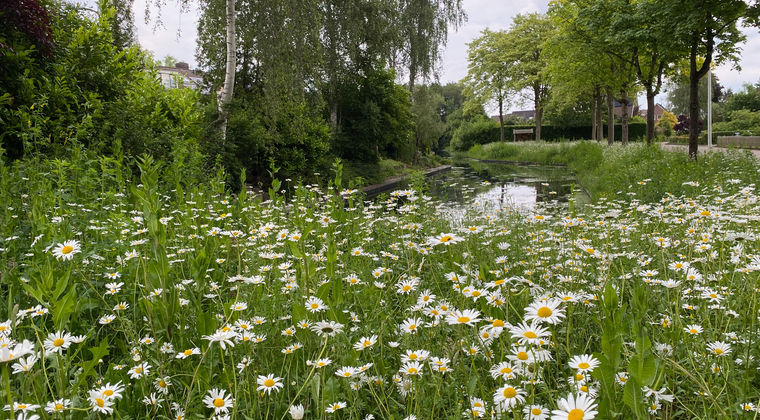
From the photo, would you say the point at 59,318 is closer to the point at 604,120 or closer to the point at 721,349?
the point at 721,349

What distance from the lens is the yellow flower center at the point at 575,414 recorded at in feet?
3.03

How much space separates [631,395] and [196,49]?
18664 mm

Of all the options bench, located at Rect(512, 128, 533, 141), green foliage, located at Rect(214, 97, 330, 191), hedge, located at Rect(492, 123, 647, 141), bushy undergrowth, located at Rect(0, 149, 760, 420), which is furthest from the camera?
bench, located at Rect(512, 128, 533, 141)

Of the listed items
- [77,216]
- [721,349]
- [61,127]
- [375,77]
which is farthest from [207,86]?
[721,349]

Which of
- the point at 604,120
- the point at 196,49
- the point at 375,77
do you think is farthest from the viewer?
the point at 604,120

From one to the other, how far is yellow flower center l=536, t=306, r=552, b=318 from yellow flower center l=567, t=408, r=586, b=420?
0.35 metres

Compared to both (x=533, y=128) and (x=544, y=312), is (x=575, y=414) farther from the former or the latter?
(x=533, y=128)

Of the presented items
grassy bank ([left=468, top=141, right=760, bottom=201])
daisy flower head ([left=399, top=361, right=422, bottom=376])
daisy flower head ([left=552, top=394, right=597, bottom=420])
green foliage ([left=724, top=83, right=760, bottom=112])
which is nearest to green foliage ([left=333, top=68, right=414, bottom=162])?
grassy bank ([left=468, top=141, right=760, bottom=201])

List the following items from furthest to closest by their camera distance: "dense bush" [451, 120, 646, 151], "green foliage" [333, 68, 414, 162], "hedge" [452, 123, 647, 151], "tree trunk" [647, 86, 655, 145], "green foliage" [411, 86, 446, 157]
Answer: "dense bush" [451, 120, 646, 151] → "hedge" [452, 123, 647, 151] → "green foliage" [411, 86, 446, 157] → "green foliage" [333, 68, 414, 162] → "tree trunk" [647, 86, 655, 145]

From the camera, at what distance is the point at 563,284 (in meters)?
2.69

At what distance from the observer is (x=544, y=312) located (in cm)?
128

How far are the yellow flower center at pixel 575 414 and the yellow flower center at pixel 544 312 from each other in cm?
35

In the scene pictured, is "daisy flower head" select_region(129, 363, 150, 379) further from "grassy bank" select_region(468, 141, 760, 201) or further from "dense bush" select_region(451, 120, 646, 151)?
"dense bush" select_region(451, 120, 646, 151)

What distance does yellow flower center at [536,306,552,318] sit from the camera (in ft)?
4.16
